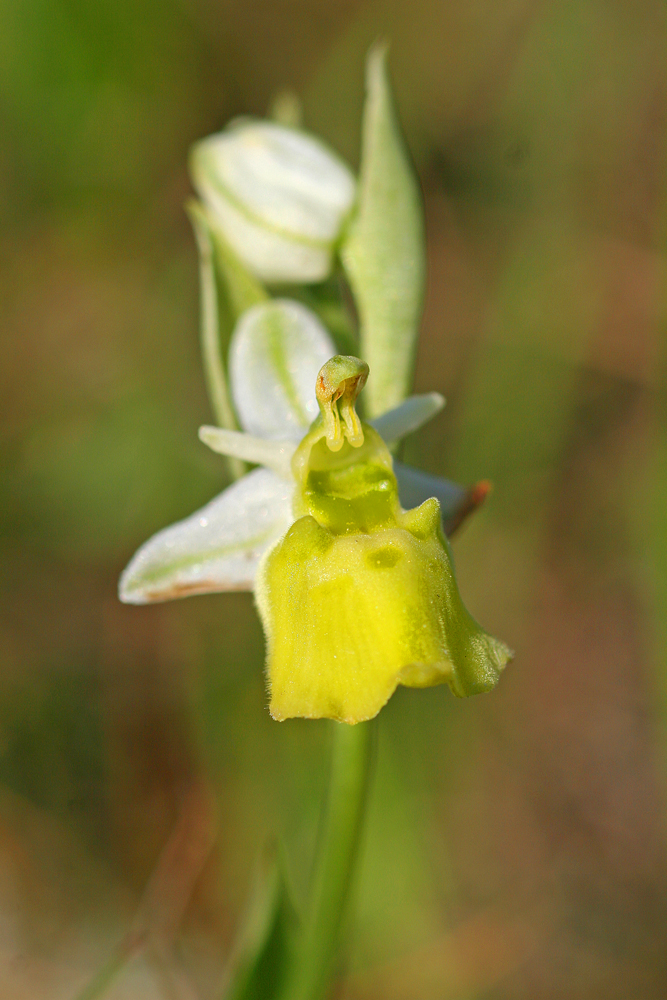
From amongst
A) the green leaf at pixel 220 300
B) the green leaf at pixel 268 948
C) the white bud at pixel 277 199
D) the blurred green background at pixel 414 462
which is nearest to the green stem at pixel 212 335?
the green leaf at pixel 220 300

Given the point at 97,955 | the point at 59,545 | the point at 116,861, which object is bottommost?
the point at 97,955

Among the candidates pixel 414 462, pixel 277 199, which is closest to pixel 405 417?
pixel 277 199

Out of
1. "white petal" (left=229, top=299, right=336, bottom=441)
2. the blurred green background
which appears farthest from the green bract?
the blurred green background

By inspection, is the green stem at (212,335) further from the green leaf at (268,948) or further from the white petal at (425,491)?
the green leaf at (268,948)

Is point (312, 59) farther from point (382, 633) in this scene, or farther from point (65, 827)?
point (382, 633)

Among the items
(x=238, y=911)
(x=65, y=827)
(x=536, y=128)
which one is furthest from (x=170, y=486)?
(x=536, y=128)

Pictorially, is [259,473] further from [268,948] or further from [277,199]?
[268,948]

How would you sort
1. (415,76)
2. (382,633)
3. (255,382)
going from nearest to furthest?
(382,633) < (255,382) < (415,76)

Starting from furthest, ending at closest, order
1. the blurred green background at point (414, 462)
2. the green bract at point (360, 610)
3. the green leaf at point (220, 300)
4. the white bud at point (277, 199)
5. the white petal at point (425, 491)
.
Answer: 1. the blurred green background at point (414, 462)
2. the white bud at point (277, 199)
3. the green leaf at point (220, 300)
4. the white petal at point (425, 491)
5. the green bract at point (360, 610)

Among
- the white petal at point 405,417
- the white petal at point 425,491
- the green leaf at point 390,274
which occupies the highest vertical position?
the green leaf at point 390,274
